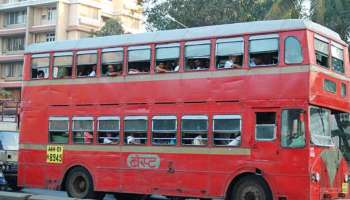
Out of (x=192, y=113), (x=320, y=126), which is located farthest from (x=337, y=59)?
(x=192, y=113)

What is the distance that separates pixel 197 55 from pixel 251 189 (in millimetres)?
3380

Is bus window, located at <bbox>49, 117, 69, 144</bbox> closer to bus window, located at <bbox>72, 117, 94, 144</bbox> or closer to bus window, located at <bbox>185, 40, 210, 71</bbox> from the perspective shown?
bus window, located at <bbox>72, 117, 94, 144</bbox>

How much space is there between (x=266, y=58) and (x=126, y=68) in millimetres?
3869

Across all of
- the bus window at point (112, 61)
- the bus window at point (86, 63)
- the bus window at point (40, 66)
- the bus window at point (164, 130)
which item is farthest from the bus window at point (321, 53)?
the bus window at point (40, 66)

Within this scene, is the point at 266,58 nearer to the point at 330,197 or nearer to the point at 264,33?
the point at 264,33

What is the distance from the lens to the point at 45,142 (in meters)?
16.4

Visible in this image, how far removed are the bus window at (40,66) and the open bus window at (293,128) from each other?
723cm

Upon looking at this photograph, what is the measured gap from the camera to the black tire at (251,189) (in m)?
12.6

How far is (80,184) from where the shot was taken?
15820 mm

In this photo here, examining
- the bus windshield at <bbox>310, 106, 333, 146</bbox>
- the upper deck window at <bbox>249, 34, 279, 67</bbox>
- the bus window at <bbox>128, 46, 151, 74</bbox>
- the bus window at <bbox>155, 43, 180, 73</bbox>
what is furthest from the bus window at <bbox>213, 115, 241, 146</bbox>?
the bus window at <bbox>128, 46, 151, 74</bbox>

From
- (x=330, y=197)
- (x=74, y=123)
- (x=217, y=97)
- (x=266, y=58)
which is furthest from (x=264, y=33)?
(x=74, y=123)

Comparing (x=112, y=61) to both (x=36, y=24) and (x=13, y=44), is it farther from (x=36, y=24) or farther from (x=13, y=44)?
(x=13, y=44)

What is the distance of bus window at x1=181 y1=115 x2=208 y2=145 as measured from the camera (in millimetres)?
13602

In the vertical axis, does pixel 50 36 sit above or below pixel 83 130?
above
